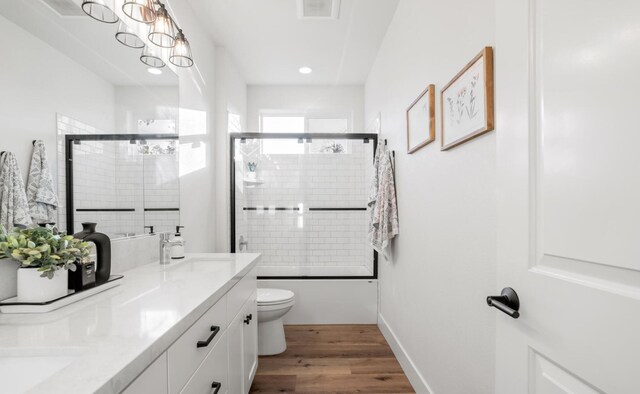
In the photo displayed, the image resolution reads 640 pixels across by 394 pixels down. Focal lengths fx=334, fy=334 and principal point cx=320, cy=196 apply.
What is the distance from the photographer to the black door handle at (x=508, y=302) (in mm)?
801

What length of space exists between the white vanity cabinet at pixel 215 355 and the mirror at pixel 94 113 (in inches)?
26.1

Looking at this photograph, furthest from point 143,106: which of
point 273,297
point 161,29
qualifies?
point 273,297

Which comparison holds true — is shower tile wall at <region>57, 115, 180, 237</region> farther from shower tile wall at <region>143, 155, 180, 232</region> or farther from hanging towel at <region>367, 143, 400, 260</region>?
hanging towel at <region>367, 143, 400, 260</region>

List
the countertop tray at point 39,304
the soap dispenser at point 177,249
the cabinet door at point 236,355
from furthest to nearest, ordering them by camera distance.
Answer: the soap dispenser at point 177,249, the cabinet door at point 236,355, the countertop tray at point 39,304

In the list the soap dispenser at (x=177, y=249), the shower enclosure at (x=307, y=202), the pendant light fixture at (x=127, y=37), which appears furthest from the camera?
the shower enclosure at (x=307, y=202)

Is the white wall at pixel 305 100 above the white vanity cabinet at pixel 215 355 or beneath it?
above

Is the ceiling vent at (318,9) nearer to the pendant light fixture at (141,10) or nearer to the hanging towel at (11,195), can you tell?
the pendant light fixture at (141,10)

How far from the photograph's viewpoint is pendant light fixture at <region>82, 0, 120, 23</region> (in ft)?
4.53

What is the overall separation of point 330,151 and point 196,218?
64.7 inches

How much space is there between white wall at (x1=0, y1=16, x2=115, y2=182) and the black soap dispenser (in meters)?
0.28

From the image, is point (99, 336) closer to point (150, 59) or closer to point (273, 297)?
point (150, 59)

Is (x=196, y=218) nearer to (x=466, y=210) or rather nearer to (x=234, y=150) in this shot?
(x=234, y=150)

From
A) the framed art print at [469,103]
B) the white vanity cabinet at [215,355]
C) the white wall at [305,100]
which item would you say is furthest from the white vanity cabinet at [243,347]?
the white wall at [305,100]

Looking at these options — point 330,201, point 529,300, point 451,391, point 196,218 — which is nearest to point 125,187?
point 196,218
